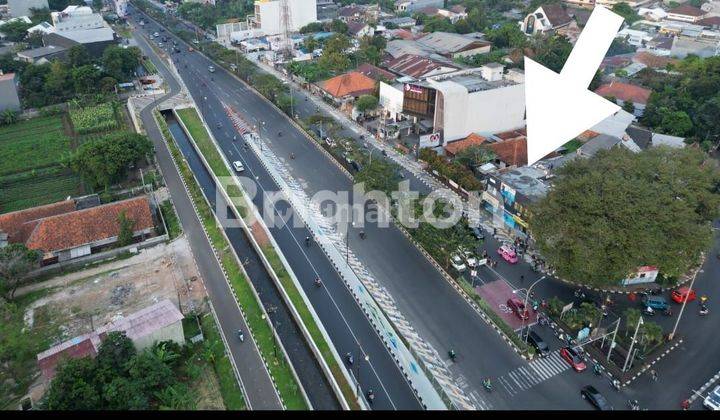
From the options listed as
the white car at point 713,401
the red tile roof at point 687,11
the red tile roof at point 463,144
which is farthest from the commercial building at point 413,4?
the white car at point 713,401

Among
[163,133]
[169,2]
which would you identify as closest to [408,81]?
[163,133]

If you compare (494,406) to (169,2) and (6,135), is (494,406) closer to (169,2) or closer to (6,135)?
(6,135)

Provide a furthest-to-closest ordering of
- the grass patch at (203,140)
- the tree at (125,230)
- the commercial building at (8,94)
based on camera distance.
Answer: the commercial building at (8,94) → the grass patch at (203,140) → the tree at (125,230)

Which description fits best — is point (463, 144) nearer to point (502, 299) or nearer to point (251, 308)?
point (502, 299)

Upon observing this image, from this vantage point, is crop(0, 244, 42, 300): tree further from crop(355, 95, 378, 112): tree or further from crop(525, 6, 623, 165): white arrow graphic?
crop(355, 95, 378, 112): tree

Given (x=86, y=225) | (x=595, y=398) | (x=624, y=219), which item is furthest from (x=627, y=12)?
(x=86, y=225)

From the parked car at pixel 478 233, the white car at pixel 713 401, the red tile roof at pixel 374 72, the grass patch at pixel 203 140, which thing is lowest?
the white car at pixel 713 401

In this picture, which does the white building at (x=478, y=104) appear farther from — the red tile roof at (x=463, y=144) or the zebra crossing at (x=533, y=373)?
the zebra crossing at (x=533, y=373)
